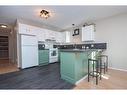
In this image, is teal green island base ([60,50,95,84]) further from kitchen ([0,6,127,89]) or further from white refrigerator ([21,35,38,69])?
white refrigerator ([21,35,38,69])

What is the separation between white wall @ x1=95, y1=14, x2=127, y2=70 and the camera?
12.1 feet

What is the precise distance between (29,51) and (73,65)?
8.20 ft

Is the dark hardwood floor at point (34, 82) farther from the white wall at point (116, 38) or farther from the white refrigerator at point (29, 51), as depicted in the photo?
the white wall at point (116, 38)

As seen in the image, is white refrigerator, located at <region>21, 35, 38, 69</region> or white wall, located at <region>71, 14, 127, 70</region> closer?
white wall, located at <region>71, 14, 127, 70</region>

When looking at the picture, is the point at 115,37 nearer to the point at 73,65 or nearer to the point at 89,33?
the point at 89,33

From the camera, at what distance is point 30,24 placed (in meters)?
4.44

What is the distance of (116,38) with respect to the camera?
3.91m

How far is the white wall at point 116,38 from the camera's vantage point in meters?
3.70

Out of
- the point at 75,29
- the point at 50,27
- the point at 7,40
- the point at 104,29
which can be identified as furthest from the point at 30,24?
the point at 7,40

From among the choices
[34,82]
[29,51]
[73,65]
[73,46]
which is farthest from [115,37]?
[29,51]

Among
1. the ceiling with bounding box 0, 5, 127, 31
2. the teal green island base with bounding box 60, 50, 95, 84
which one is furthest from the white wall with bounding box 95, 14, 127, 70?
the teal green island base with bounding box 60, 50, 95, 84

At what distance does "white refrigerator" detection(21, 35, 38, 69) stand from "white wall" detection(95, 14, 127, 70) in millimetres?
3038

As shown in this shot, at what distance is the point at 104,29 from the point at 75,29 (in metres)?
1.74

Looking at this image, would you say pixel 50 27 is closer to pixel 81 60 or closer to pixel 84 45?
pixel 84 45
